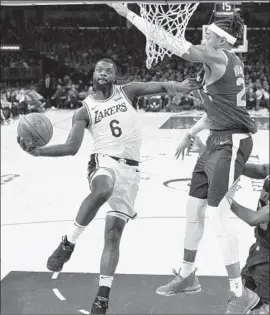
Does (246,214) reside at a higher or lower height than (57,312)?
higher

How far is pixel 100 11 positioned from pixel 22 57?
17.9ft

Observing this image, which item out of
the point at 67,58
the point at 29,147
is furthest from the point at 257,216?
the point at 67,58

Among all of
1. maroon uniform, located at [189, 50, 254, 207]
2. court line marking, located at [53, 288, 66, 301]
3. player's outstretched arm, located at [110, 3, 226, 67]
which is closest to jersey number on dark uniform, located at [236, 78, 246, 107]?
maroon uniform, located at [189, 50, 254, 207]

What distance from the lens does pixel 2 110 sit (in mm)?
20797

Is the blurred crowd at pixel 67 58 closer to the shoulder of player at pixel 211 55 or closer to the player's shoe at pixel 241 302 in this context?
the shoulder of player at pixel 211 55

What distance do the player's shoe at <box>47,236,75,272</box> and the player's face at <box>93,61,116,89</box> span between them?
120 cm

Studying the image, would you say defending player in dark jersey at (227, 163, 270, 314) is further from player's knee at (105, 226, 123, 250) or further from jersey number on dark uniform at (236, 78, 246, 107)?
player's knee at (105, 226, 123, 250)

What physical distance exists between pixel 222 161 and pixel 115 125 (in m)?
0.84

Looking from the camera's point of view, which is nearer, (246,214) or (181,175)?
(246,214)

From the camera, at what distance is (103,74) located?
4742 millimetres

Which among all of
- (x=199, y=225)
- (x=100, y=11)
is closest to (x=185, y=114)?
(x=100, y=11)

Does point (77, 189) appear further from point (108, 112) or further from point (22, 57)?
point (22, 57)

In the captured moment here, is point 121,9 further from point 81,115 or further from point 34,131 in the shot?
point 34,131

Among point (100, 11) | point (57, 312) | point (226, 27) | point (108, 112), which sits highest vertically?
point (100, 11)
